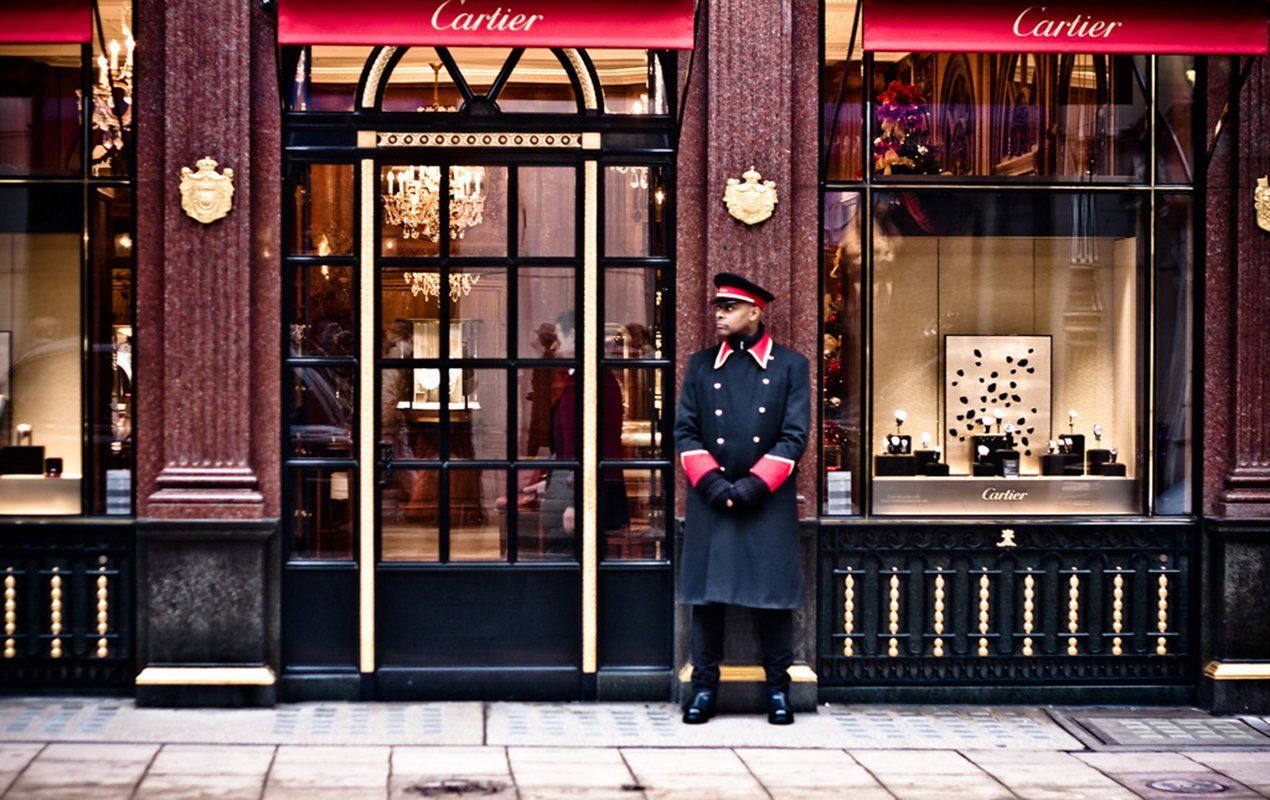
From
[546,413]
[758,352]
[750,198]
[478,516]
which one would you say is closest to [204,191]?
[546,413]

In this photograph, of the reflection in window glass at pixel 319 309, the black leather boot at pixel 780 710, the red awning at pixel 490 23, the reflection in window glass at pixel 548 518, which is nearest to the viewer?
the red awning at pixel 490 23

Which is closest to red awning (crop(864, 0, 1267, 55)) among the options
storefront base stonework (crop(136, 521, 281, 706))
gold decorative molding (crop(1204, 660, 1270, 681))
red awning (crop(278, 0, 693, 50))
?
red awning (crop(278, 0, 693, 50))

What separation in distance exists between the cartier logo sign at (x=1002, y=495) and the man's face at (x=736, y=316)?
1794 millimetres

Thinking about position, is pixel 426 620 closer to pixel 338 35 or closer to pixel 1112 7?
pixel 338 35

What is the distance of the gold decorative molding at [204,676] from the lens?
870 centimetres

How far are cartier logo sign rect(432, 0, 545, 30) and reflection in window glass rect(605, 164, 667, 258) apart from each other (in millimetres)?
969

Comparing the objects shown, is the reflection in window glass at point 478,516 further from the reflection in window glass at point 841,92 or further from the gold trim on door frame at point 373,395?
the reflection in window glass at point 841,92

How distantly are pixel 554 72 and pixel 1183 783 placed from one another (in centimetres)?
487

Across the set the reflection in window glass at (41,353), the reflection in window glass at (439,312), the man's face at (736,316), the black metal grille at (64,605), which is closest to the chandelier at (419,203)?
the reflection in window glass at (439,312)

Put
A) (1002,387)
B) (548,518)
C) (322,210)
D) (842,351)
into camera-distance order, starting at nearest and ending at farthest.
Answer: (322,210)
(548,518)
(842,351)
(1002,387)

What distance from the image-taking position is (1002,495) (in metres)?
9.32

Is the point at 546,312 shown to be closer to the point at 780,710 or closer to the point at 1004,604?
the point at 780,710

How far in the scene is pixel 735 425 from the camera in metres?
8.65

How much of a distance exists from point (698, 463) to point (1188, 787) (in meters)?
2.82
